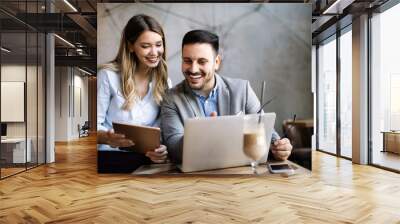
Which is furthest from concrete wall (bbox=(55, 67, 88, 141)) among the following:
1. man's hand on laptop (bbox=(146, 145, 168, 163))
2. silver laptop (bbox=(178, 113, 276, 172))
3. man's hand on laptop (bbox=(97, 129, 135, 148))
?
silver laptop (bbox=(178, 113, 276, 172))

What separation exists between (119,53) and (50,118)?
258cm

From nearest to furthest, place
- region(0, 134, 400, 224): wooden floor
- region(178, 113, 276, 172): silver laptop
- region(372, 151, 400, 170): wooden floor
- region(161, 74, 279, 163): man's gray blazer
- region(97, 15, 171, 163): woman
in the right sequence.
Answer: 1. region(0, 134, 400, 224): wooden floor
2. region(178, 113, 276, 172): silver laptop
3. region(161, 74, 279, 163): man's gray blazer
4. region(97, 15, 171, 163): woman
5. region(372, 151, 400, 170): wooden floor

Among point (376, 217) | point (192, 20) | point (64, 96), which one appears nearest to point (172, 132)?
point (192, 20)

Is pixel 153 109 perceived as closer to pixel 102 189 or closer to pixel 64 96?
pixel 102 189

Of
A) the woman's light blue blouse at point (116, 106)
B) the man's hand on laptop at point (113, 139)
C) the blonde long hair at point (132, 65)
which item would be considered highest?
the blonde long hair at point (132, 65)

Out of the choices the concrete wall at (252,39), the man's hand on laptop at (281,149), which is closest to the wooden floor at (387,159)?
the concrete wall at (252,39)

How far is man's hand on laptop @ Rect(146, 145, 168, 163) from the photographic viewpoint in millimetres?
5484

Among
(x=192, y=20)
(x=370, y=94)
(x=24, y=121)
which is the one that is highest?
(x=192, y=20)

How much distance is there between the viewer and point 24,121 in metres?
6.28

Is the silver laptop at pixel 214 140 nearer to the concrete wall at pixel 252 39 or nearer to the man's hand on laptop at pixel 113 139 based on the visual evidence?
the concrete wall at pixel 252 39

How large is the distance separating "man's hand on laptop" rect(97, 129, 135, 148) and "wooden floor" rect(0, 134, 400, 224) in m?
0.49

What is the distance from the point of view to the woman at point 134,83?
556cm

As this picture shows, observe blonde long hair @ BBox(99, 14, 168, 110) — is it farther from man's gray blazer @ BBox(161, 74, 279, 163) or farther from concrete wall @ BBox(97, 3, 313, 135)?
man's gray blazer @ BBox(161, 74, 279, 163)

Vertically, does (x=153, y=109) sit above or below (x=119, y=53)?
below
